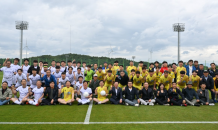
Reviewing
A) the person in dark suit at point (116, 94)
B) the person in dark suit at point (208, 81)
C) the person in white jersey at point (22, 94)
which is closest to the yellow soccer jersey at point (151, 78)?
the person in dark suit at point (116, 94)

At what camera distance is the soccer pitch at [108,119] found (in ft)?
17.6

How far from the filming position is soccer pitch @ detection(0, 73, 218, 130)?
5371 mm

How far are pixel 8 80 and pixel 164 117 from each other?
812 cm

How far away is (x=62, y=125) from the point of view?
542 centimetres

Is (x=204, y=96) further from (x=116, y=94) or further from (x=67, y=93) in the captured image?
(x=67, y=93)

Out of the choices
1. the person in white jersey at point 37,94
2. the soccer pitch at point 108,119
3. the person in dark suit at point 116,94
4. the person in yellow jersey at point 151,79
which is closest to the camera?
the soccer pitch at point 108,119

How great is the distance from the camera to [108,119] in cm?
607

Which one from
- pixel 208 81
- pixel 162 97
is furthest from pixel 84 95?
pixel 208 81

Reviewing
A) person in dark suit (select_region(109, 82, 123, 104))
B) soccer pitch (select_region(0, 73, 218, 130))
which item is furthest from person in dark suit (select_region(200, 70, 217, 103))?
person in dark suit (select_region(109, 82, 123, 104))

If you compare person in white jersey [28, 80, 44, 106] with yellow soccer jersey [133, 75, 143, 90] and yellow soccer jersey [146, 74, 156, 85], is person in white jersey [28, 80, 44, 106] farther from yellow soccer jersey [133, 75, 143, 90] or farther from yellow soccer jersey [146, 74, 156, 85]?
yellow soccer jersey [146, 74, 156, 85]

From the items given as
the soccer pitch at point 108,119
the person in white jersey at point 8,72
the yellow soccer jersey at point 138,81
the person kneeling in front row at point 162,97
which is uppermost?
the person in white jersey at point 8,72

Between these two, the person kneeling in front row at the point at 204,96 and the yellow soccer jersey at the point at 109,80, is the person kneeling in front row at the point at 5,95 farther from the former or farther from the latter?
the person kneeling in front row at the point at 204,96

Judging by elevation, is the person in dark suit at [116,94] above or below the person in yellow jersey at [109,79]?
below

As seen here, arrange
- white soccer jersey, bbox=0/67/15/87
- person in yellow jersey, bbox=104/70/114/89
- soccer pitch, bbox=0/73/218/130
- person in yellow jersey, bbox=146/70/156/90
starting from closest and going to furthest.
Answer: soccer pitch, bbox=0/73/218/130 → white soccer jersey, bbox=0/67/15/87 → person in yellow jersey, bbox=146/70/156/90 → person in yellow jersey, bbox=104/70/114/89
